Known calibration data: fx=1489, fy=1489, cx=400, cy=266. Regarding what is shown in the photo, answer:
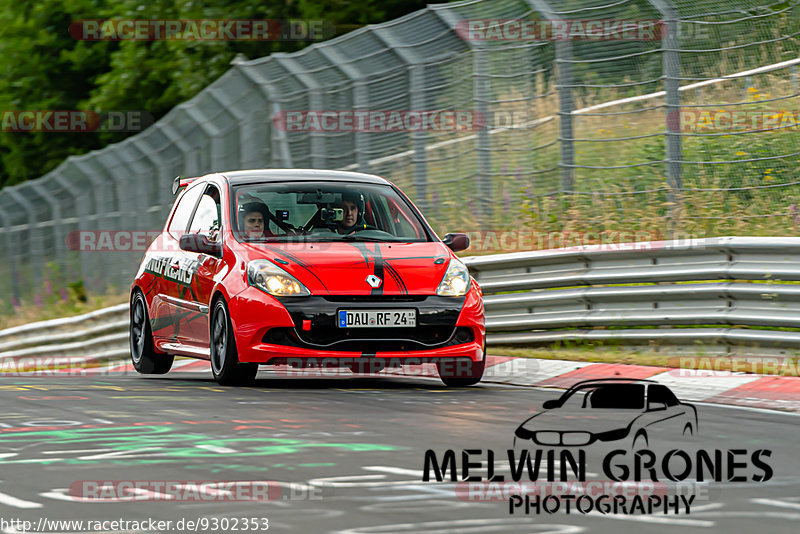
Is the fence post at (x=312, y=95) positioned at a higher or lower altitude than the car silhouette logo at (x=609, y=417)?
higher

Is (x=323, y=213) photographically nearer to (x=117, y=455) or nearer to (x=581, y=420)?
(x=581, y=420)

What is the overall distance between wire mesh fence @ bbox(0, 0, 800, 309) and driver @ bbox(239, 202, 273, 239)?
14.5 ft

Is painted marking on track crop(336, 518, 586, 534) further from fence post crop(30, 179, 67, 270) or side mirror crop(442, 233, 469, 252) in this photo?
fence post crop(30, 179, 67, 270)

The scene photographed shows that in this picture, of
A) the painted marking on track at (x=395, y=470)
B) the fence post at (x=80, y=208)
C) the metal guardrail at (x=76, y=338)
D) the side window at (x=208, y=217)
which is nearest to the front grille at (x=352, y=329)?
the side window at (x=208, y=217)

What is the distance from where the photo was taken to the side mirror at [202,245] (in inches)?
446

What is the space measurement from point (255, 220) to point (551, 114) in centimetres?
503

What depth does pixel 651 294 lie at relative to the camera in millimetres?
12484

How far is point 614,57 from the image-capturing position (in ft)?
48.9

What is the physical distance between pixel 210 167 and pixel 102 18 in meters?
19.5

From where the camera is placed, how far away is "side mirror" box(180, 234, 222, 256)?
37.2 feet

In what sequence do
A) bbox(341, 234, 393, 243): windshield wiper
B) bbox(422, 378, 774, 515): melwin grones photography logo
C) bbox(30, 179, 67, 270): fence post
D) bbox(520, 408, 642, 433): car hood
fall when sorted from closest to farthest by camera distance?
bbox(422, 378, 774, 515): melwin grones photography logo → bbox(520, 408, 642, 433): car hood → bbox(341, 234, 393, 243): windshield wiper → bbox(30, 179, 67, 270): fence post

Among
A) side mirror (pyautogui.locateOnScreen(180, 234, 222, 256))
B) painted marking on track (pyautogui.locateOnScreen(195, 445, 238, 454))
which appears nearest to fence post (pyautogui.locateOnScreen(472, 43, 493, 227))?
side mirror (pyautogui.locateOnScreen(180, 234, 222, 256))

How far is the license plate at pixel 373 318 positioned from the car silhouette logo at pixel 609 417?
49.6 inches

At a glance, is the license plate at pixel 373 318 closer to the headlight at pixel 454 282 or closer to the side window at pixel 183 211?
the headlight at pixel 454 282
